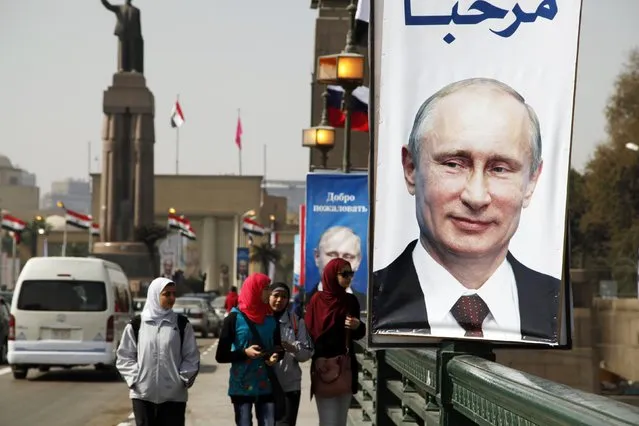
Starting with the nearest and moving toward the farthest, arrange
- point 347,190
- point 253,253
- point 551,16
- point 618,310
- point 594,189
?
point 551,16
point 347,190
point 618,310
point 594,189
point 253,253

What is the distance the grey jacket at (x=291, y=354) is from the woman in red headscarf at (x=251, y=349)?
15 cm

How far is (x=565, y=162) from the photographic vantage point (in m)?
6.93

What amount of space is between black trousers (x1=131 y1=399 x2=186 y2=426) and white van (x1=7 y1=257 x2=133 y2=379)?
→ 16927 millimetres

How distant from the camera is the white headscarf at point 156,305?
10.7 metres

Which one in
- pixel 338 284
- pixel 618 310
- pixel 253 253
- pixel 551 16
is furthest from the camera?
pixel 253 253

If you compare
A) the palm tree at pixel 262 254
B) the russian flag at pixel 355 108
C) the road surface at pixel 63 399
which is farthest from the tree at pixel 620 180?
the palm tree at pixel 262 254

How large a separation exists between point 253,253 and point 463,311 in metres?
148

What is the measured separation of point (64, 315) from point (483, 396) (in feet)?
73.2

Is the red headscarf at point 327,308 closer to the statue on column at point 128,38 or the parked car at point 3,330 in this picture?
the parked car at point 3,330

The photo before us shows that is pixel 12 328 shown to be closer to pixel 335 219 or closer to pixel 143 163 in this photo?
pixel 335 219

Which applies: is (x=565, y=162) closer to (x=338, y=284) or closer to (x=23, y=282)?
(x=338, y=284)

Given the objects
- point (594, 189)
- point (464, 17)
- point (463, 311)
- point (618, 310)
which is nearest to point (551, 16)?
point (464, 17)

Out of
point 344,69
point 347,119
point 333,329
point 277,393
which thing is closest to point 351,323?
point 333,329

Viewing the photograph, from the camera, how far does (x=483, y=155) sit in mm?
6922
